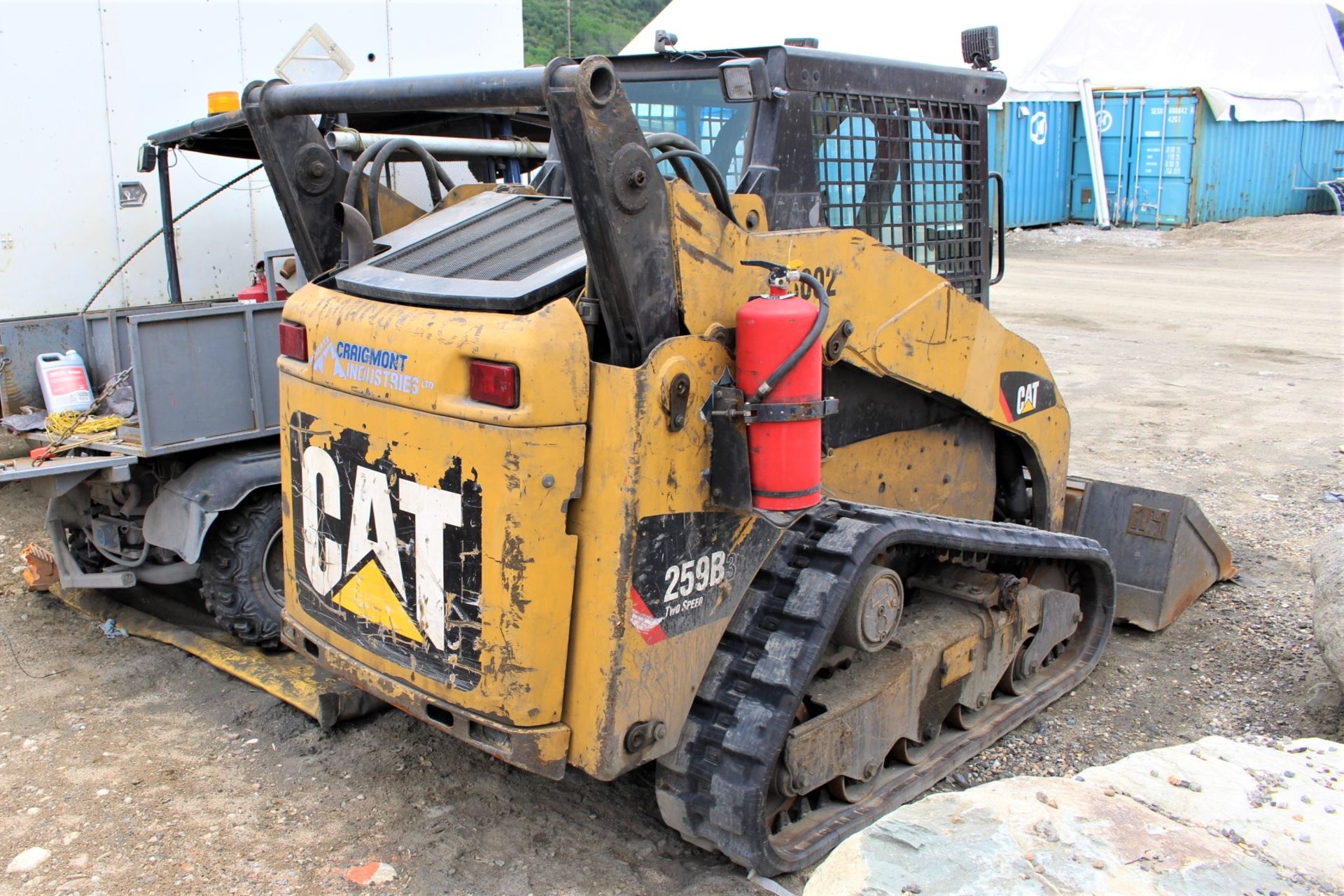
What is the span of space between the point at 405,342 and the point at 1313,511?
579 centimetres

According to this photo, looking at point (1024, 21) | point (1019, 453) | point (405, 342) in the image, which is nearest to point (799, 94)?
point (405, 342)

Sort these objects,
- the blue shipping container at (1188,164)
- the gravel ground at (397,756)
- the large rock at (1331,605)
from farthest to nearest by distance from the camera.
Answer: the blue shipping container at (1188,164) < the large rock at (1331,605) < the gravel ground at (397,756)

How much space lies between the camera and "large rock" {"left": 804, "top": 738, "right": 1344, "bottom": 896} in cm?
241

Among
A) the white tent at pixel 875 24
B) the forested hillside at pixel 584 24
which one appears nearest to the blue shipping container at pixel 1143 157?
the white tent at pixel 875 24

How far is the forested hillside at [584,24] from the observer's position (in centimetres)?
3155

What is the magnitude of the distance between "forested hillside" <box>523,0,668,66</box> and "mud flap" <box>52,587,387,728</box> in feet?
78.6

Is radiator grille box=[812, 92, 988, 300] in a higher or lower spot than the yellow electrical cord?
higher

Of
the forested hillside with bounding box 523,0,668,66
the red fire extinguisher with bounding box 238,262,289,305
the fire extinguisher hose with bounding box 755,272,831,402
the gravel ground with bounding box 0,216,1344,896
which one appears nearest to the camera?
the fire extinguisher hose with bounding box 755,272,831,402

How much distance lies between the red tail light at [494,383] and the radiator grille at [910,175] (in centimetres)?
137

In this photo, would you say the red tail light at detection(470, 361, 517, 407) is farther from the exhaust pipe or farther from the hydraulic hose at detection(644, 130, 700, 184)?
the exhaust pipe

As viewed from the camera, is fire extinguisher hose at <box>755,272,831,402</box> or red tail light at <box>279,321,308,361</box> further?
red tail light at <box>279,321,308,361</box>

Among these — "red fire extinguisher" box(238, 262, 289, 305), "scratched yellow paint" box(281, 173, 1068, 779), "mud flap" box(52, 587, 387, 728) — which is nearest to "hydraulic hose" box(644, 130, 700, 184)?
"scratched yellow paint" box(281, 173, 1068, 779)

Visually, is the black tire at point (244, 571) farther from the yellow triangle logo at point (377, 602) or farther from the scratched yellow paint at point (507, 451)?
the scratched yellow paint at point (507, 451)

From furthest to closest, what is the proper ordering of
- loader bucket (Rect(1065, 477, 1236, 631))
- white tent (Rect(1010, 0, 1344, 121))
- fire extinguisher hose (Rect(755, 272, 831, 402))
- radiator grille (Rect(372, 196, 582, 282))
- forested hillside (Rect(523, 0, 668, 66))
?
1. forested hillside (Rect(523, 0, 668, 66))
2. white tent (Rect(1010, 0, 1344, 121))
3. loader bucket (Rect(1065, 477, 1236, 631))
4. radiator grille (Rect(372, 196, 582, 282))
5. fire extinguisher hose (Rect(755, 272, 831, 402))
